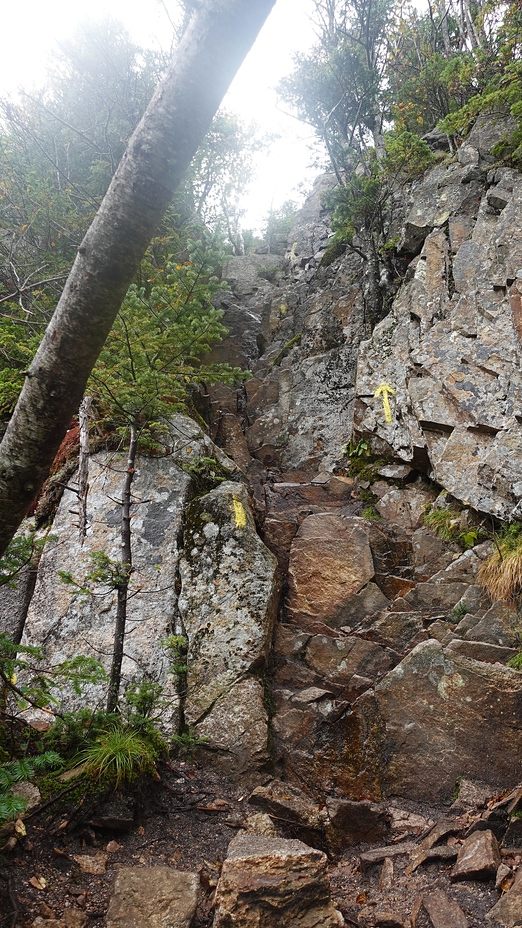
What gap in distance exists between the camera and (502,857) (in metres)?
3.60

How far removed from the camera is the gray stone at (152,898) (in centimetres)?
287

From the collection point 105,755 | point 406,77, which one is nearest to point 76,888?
point 105,755

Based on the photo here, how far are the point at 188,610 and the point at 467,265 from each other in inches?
301

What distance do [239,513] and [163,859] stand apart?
4.08m

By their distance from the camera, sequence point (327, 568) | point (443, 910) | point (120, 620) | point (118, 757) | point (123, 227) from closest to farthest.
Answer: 1. point (123, 227)
2. point (443, 910)
3. point (118, 757)
4. point (120, 620)
5. point (327, 568)

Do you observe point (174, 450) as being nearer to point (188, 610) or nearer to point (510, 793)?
point (188, 610)

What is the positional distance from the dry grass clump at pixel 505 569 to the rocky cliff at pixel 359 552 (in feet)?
0.52

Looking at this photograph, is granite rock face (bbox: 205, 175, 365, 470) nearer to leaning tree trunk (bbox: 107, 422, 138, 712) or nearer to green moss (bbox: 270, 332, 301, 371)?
green moss (bbox: 270, 332, 301, 371)

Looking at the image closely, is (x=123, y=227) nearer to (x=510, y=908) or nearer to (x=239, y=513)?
(x=510, y=908)

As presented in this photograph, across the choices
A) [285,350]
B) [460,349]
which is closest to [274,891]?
[460,349]

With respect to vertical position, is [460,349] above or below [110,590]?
above

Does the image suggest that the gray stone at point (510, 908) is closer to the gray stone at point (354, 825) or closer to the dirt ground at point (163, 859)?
the dirt ground at point (163, 859)

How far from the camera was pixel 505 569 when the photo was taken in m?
6.01

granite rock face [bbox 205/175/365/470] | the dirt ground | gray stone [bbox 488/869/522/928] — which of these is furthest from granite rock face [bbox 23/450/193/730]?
gray stone [bbox 488/869/522/928]
